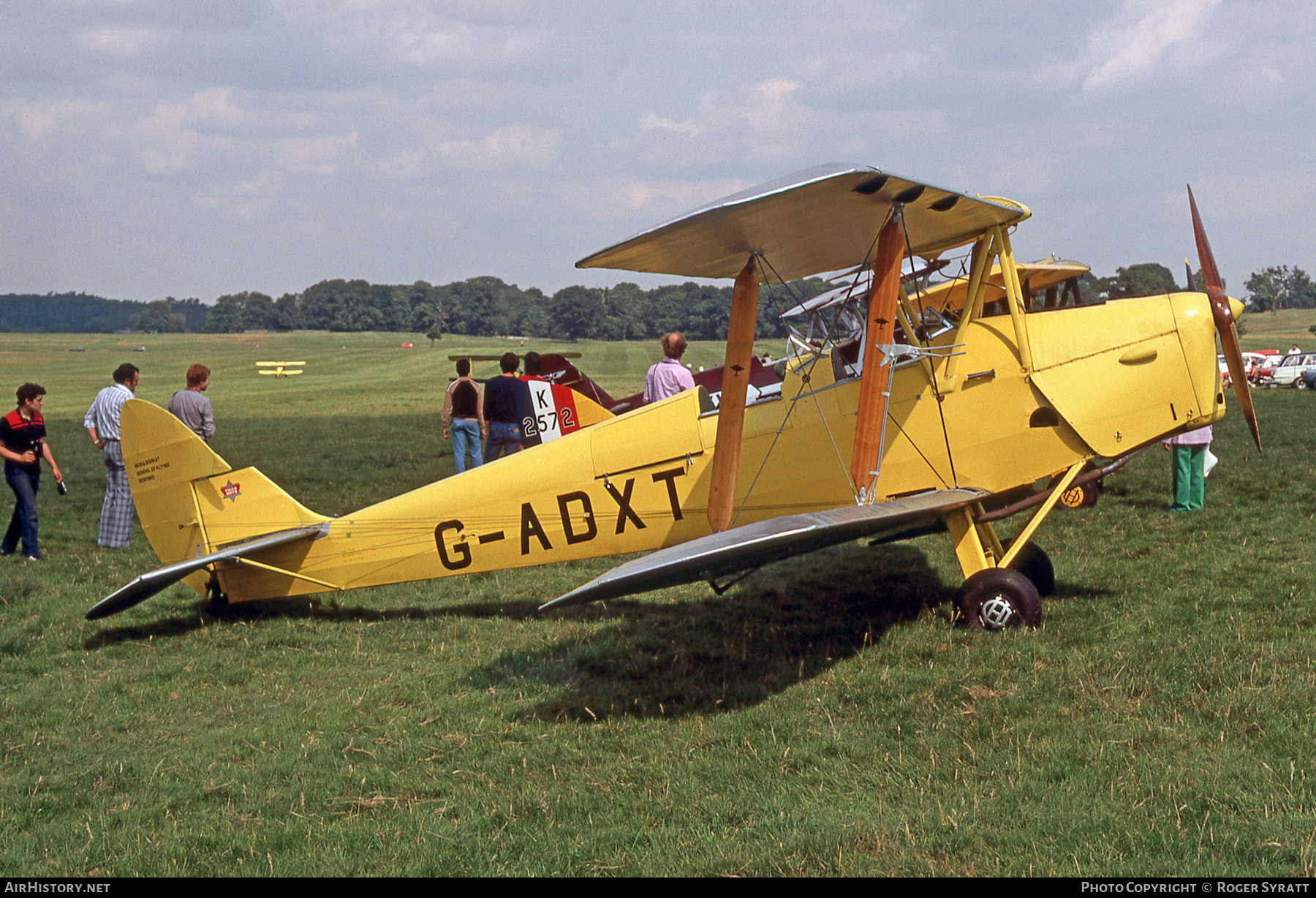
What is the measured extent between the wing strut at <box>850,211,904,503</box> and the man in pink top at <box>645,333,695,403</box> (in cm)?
468

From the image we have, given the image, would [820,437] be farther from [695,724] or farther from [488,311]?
[488,311]

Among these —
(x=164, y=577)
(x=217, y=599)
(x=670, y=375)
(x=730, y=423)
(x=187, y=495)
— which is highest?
(x=670, y=375)

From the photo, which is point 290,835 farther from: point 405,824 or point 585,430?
point 585,430

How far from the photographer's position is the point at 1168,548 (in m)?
8.13

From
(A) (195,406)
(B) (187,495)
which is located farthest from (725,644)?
(A) (195,406)

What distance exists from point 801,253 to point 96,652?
5.84 metres

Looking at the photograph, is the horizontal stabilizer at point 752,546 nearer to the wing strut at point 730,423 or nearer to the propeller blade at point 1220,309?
the wing strut at point 730,423

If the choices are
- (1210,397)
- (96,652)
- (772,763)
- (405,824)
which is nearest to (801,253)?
(1210,397)

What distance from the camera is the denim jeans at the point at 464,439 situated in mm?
12297

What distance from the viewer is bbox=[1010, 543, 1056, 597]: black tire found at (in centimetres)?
701

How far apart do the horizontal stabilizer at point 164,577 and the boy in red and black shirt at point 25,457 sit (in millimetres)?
3745

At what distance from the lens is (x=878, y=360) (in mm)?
5770

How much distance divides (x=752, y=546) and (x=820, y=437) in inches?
86.0

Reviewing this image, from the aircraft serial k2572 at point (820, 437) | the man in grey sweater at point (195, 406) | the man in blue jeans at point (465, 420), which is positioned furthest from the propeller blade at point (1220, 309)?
the man in grey sweater at point (195, 406)
